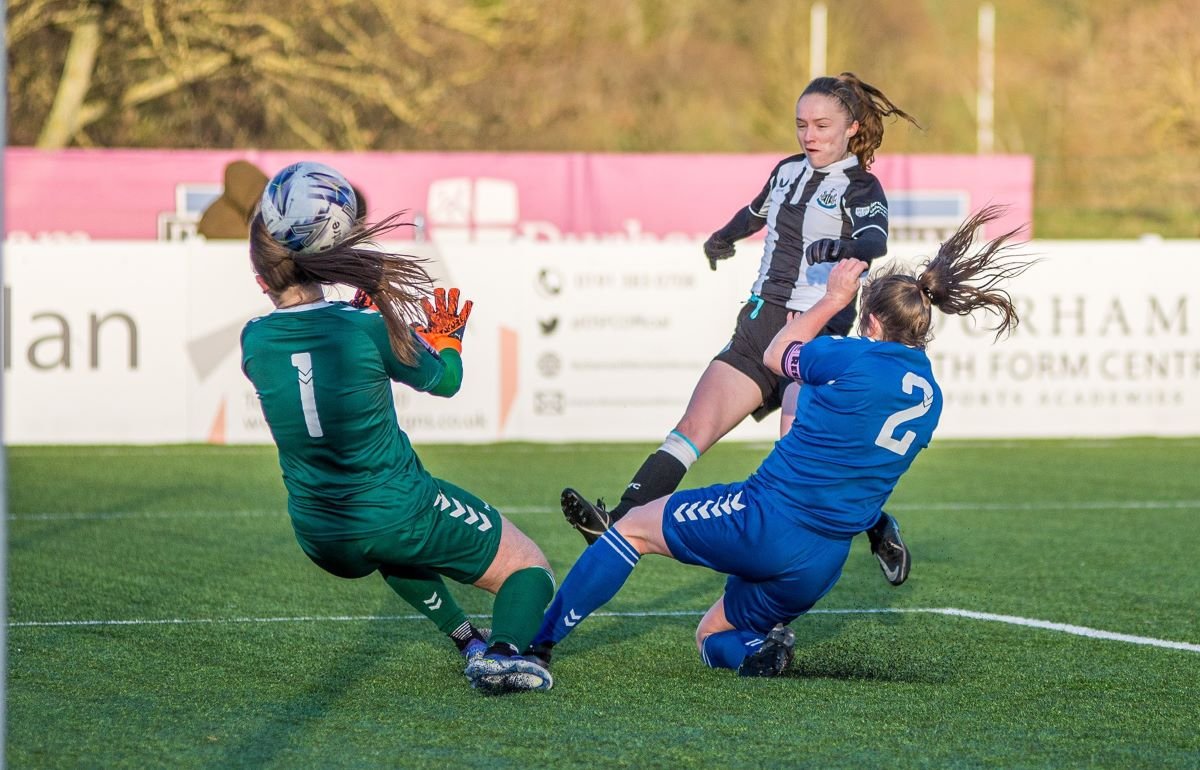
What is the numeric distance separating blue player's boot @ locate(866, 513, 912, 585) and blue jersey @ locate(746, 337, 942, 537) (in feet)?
2.62

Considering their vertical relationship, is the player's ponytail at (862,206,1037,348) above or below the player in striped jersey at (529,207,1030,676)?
above

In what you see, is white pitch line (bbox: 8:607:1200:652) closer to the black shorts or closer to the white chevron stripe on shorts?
the black shorts

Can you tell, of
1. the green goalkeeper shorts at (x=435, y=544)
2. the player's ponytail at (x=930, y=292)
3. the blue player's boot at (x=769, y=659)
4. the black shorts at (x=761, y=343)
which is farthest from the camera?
the black shorts at (x=761, y=343)

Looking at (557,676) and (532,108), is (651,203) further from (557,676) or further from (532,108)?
(557,676)

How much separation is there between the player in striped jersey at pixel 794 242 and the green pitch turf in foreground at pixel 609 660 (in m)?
0.73

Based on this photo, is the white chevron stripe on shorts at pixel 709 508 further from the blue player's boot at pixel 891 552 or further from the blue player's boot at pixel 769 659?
the blue player's boot at pixel 891 552

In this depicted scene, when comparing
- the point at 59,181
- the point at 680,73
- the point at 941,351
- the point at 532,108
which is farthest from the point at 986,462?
the point at 680,73

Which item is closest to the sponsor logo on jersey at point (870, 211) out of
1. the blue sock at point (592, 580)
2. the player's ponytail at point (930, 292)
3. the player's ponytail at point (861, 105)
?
the player's ponytail at point (861, 105)

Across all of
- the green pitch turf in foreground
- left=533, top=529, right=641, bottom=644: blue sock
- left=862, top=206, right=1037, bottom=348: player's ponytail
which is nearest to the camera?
the green pitch turf in foreground

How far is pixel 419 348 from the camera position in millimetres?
4809

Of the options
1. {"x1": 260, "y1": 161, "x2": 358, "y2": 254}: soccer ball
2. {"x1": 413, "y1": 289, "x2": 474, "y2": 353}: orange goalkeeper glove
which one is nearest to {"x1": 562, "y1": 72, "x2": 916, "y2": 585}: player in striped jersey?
{"x1": 413, "y1": 289, "x2": 474, "y2": 353}: orange goalkeeper glove

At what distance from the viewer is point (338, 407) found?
4.69m

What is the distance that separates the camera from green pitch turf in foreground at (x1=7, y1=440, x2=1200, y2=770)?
4.37 m

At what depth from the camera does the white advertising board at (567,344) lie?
1328 centimetres
